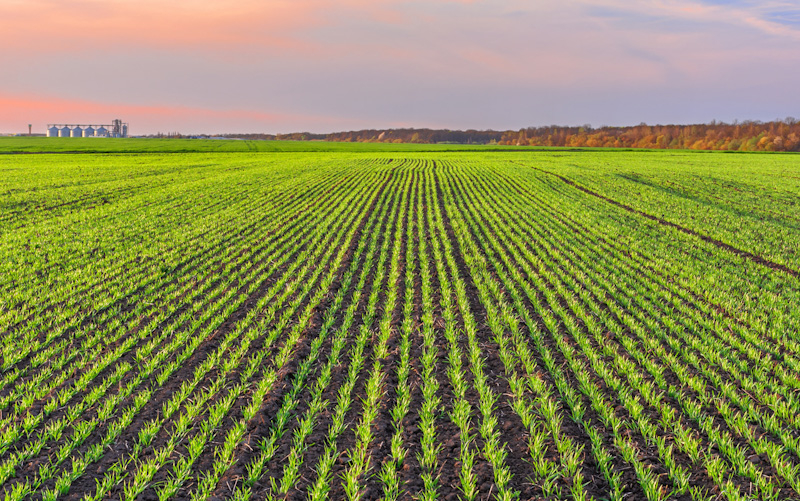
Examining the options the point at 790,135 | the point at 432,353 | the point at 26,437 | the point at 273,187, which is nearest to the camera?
the point at 26,437

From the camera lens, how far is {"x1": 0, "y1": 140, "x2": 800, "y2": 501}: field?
4.63 meters

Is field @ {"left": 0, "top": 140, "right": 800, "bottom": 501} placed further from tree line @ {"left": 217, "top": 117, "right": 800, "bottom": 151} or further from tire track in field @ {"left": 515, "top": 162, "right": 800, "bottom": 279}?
tree line @ {"left": 217, "top": 117, "right": 800, "bottom": 151}

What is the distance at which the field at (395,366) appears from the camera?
4633 millimetres

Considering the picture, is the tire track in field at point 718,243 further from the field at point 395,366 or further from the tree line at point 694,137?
the tree line at point 694,137

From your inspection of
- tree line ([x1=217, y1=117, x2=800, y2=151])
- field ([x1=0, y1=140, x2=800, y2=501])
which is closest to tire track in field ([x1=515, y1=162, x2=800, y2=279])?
field ([x1=0, y1=140, x2=800, y2=501])

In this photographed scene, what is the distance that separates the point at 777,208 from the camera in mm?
24766

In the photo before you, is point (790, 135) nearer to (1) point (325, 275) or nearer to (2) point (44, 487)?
(1) point (325, 275)

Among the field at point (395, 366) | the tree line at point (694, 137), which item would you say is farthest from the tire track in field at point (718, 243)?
the tree line at point (694, 137)

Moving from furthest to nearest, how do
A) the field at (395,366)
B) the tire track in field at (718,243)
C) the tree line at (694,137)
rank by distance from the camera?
the tree line at (694,137) → the tire track in field at (718,243) → the field at (395,366)

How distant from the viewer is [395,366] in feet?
22.8

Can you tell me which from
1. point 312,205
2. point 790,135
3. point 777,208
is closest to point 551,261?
point 312,205

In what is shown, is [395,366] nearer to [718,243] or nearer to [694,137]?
[718,243]

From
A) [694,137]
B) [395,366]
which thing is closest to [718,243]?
[395,366]

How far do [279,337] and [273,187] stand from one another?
24535mm
